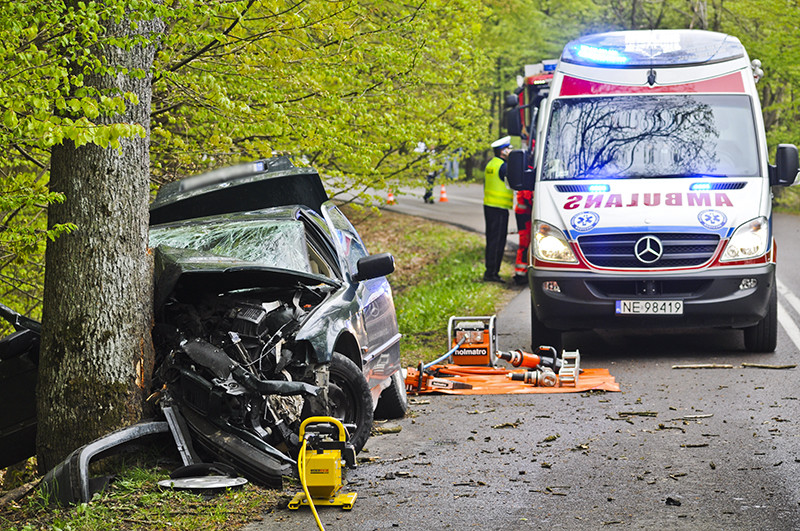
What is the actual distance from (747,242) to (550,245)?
5.69 feet

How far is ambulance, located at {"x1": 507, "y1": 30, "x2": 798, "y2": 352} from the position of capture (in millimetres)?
9742

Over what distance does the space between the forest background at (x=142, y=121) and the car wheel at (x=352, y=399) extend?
1118mm

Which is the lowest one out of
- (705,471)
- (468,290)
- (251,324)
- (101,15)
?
(468,290)

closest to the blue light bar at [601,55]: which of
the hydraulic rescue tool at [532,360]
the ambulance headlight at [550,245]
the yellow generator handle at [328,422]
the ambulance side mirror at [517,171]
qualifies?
the ambulance side mirror at [517,171]

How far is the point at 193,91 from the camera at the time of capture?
8.81 m

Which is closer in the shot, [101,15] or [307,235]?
[101,15]

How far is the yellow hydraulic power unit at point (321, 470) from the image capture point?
545 centimetres

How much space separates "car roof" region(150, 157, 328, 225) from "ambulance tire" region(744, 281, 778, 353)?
481cm

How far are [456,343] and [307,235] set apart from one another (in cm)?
288

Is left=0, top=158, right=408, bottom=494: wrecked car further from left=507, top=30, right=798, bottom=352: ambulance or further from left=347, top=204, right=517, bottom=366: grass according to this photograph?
left=347, top=204, right=517, bottom=366: grass

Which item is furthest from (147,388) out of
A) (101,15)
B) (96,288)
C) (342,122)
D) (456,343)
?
(342,122)

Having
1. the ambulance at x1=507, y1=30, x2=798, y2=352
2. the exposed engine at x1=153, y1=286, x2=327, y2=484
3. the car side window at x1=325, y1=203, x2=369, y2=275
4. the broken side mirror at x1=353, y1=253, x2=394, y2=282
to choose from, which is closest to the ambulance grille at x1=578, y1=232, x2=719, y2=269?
the ambulance at x1=507, y1=30, x2=798, y2=352

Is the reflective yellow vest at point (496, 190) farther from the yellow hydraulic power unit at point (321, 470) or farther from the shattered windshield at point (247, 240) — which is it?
the yellow hydraulic power unit at point (321, 470)

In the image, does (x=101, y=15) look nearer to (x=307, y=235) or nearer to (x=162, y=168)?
(x=307, y=235)
